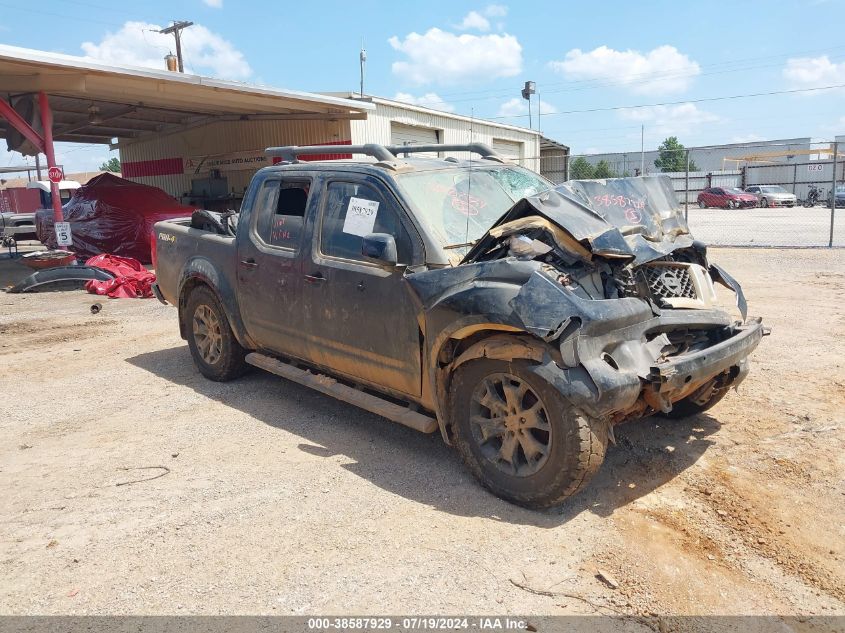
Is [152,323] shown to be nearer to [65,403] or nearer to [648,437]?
[65,403]

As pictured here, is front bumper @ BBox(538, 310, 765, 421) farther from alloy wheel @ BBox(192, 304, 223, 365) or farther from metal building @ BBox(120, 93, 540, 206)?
metal building @ BBox(120, 93, 540, 206)

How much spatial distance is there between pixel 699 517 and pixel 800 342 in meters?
3.89

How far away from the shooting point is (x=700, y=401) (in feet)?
14.9

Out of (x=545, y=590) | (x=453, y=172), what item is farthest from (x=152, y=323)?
(x=545, y=590)

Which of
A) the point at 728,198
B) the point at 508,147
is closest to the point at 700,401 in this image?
the point at 508,147

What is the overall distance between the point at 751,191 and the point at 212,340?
37.0 metres

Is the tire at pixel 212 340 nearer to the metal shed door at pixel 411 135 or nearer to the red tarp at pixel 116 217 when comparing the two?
the red tarp at pixel 116 217

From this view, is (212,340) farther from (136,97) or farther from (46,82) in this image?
(136,97)

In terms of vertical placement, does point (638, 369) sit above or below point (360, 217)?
below

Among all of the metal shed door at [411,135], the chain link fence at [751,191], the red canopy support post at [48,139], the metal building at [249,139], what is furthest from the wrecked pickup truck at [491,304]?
the metal shed door at [411,135]

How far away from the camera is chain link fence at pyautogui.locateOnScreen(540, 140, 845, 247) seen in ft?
53.9

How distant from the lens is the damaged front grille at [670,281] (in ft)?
Answer: 13.3

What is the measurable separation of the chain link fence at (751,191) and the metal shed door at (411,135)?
4.10m

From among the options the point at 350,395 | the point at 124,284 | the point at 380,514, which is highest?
the point at 124,284
